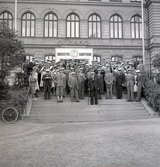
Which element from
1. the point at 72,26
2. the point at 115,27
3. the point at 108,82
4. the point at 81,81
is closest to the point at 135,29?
the point at 115,27

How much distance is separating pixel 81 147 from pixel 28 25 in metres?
22.0

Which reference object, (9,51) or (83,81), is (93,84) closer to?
(83,81)

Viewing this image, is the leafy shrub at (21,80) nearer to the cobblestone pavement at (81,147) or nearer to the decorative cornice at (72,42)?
the cobblestone pavement at (81,147)

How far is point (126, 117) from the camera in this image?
13258 mm

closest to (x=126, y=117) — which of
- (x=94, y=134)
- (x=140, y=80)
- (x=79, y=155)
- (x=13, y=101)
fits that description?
(x=140, y=80)

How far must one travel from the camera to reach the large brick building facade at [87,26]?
2647cm

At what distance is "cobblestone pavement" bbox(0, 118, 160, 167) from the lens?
600cm

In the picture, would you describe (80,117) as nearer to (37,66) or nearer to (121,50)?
(37,66)

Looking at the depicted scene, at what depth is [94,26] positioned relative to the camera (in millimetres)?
27406

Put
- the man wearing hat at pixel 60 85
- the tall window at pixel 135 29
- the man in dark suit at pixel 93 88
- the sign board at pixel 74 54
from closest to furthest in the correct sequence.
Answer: the man in dark suit at pixel 93 88
the man wearing hat at pixel 60 85
the sign board at pixel 74 54
the tall window at pixel 135 29

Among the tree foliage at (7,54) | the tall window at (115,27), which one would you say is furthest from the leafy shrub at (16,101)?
the tall window at (115,27)

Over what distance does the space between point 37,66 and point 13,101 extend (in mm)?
4152

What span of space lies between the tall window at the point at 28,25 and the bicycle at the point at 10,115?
53.3ft

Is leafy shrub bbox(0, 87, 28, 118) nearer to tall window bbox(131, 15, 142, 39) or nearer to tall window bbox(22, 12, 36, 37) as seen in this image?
tall window bbox(22, 12, 36, 37)
